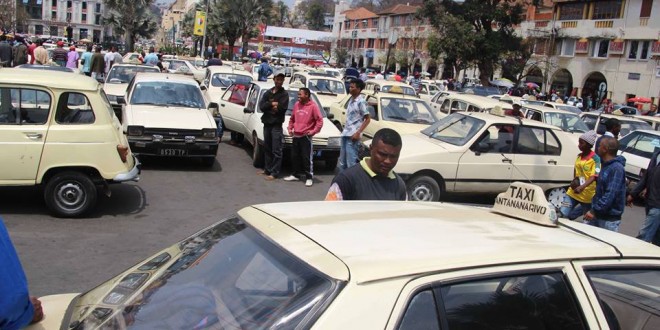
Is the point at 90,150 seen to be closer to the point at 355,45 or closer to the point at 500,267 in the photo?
the point at 500,267

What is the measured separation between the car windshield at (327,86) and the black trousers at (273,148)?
26.0 feet

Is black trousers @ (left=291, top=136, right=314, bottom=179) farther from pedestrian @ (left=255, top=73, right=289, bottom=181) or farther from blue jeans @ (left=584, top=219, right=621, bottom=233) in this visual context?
blue jeans @ (left=584, top=219, right=621, bottom=233)

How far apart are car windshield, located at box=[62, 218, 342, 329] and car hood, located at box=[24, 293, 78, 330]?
9 centimetres

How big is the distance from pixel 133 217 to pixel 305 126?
11.7 feet

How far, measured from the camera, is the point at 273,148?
10367 mm

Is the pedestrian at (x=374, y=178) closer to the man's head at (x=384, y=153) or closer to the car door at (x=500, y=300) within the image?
the man's head at (x=384, y=153)

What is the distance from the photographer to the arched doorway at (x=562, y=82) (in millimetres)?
49619

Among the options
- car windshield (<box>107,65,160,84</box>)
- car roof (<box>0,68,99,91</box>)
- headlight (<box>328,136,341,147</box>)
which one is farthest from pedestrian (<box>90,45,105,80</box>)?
car roof (<box>0,68,99,91</box>)

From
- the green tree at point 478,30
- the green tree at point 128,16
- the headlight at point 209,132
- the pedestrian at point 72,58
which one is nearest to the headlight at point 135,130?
the headlight at point 209,132

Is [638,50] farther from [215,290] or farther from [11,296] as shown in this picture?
[11,296]

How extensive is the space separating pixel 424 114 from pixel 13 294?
11063 mm

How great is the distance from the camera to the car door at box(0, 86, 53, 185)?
22.1 feet

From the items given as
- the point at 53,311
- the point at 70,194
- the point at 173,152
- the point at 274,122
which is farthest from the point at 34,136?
the point at 53,311

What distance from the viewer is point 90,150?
7043 mm
